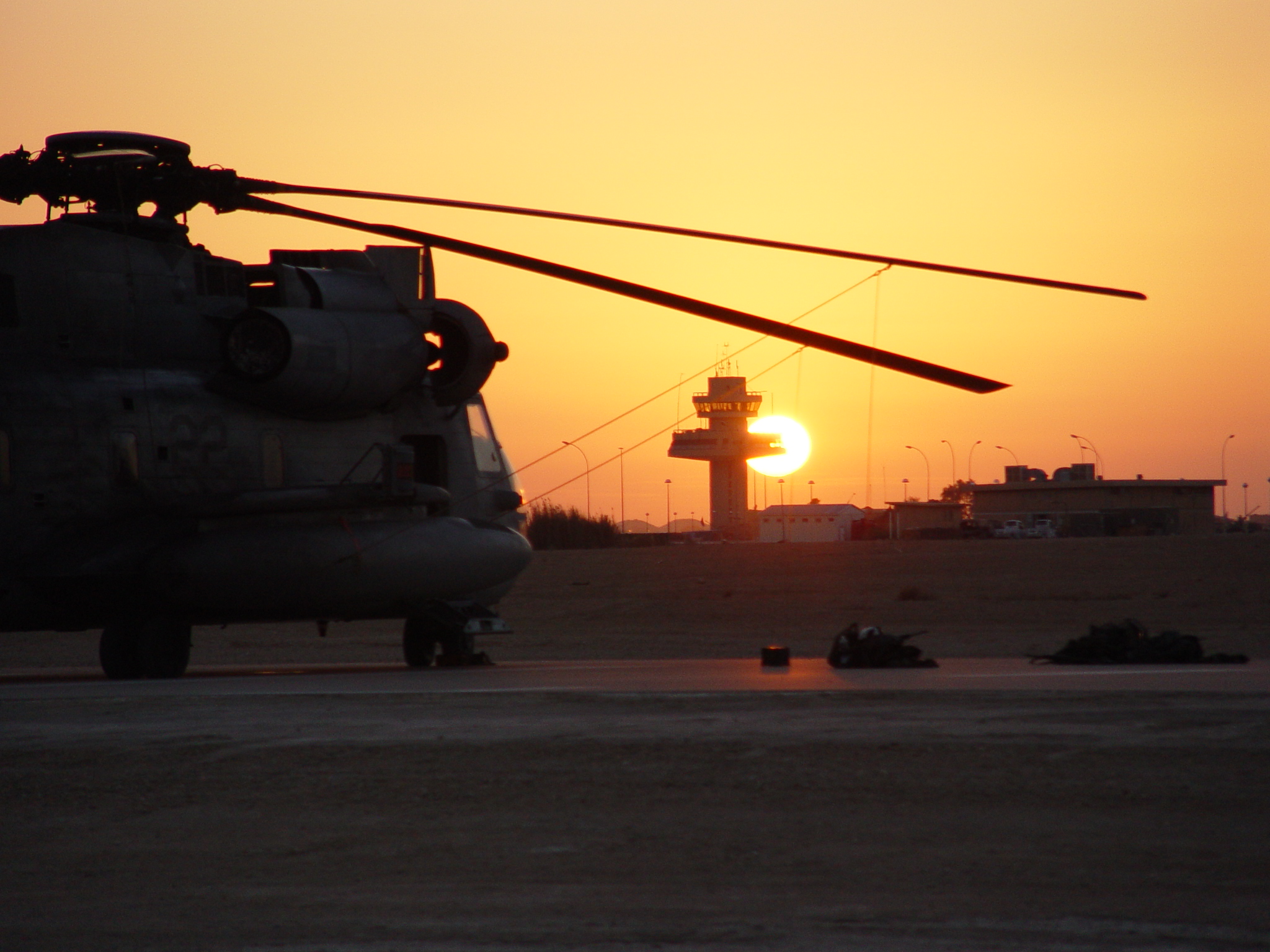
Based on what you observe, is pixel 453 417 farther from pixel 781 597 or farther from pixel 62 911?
pixel 781 597

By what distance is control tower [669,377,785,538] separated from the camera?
502 ft

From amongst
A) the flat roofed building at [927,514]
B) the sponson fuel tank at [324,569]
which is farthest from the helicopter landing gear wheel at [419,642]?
the flat roofed building at [927,514]

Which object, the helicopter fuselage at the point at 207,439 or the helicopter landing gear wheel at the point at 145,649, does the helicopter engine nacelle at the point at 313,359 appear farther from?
the helicopter landing gear wheel at the point at 145,649

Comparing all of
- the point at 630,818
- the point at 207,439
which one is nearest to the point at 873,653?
the point at 207,439

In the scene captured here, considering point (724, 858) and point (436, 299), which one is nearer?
point (724, 858)

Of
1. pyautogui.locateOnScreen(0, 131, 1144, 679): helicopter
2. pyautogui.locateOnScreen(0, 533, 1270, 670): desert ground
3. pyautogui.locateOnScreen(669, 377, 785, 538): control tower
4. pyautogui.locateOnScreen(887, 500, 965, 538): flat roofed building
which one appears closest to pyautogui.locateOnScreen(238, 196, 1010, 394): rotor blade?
pyautogui.locateOnScreen(0, 131, 1144, 679): helicopter

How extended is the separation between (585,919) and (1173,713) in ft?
22.0

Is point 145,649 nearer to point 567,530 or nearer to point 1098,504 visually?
point 567,530

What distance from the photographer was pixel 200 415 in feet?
57.9

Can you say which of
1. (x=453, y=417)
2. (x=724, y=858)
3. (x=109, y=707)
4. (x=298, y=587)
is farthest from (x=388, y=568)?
(x=724, y=858)

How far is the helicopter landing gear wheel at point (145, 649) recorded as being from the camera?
57.8 feet

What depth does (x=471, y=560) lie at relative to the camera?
19.0 m

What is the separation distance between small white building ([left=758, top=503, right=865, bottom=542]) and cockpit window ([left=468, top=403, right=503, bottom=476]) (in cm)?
11559

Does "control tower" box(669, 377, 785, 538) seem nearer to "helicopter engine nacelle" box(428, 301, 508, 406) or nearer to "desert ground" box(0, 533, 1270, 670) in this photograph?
"desert ground" box(0, 533, 1270, 670)
